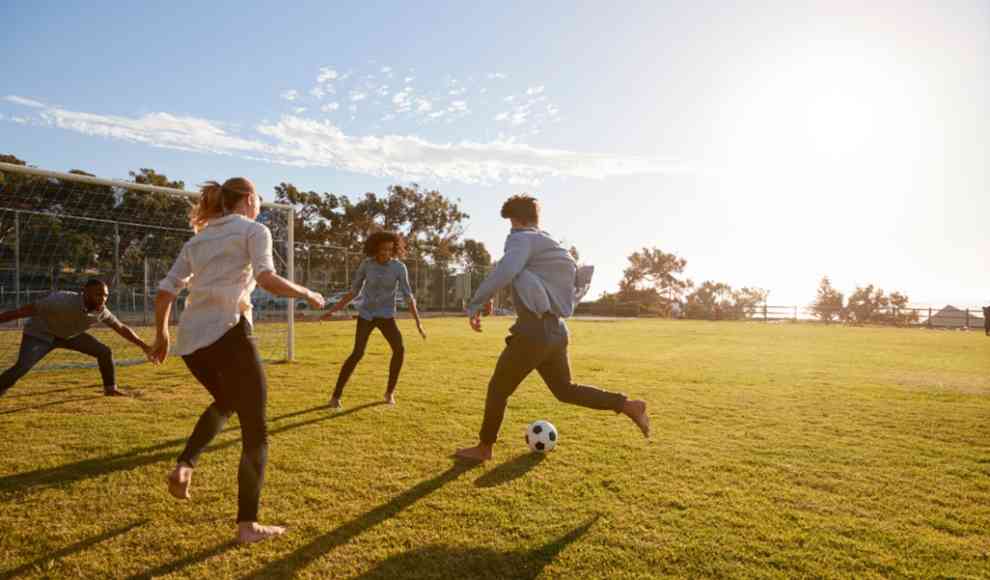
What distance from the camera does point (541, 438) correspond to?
4711 millimetres

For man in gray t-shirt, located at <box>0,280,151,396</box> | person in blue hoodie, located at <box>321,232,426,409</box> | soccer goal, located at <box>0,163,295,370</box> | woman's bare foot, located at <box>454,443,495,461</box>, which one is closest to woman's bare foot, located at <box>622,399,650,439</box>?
woman's bare foot, located at <box>454,443,495,461</box>

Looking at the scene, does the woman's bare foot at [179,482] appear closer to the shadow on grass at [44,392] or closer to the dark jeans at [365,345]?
the dark jeans at [365,345]

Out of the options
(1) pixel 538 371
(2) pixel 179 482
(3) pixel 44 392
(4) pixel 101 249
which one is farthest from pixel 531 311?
(4) pixel 101 249

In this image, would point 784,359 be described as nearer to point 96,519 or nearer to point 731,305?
point 96,519

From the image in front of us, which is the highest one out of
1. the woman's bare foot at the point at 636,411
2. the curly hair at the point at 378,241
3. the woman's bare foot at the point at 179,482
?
the curly hair at the point at 378,241

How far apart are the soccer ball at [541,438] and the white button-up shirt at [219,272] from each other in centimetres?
268

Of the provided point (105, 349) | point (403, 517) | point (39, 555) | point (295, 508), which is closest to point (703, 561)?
point (403, 517)

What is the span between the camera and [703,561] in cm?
283

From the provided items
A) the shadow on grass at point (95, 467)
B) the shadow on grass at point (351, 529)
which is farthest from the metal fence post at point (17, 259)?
the shadow on grass at point (351, 529)

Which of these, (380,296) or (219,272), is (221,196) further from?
(380,296)

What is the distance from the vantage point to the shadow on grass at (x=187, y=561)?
2660mm

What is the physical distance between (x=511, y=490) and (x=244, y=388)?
1901mm

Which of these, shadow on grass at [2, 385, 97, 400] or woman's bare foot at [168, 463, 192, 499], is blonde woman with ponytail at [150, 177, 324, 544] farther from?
shadow on grass at [2, 385, 97, 400]

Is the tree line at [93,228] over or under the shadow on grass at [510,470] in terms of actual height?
over
